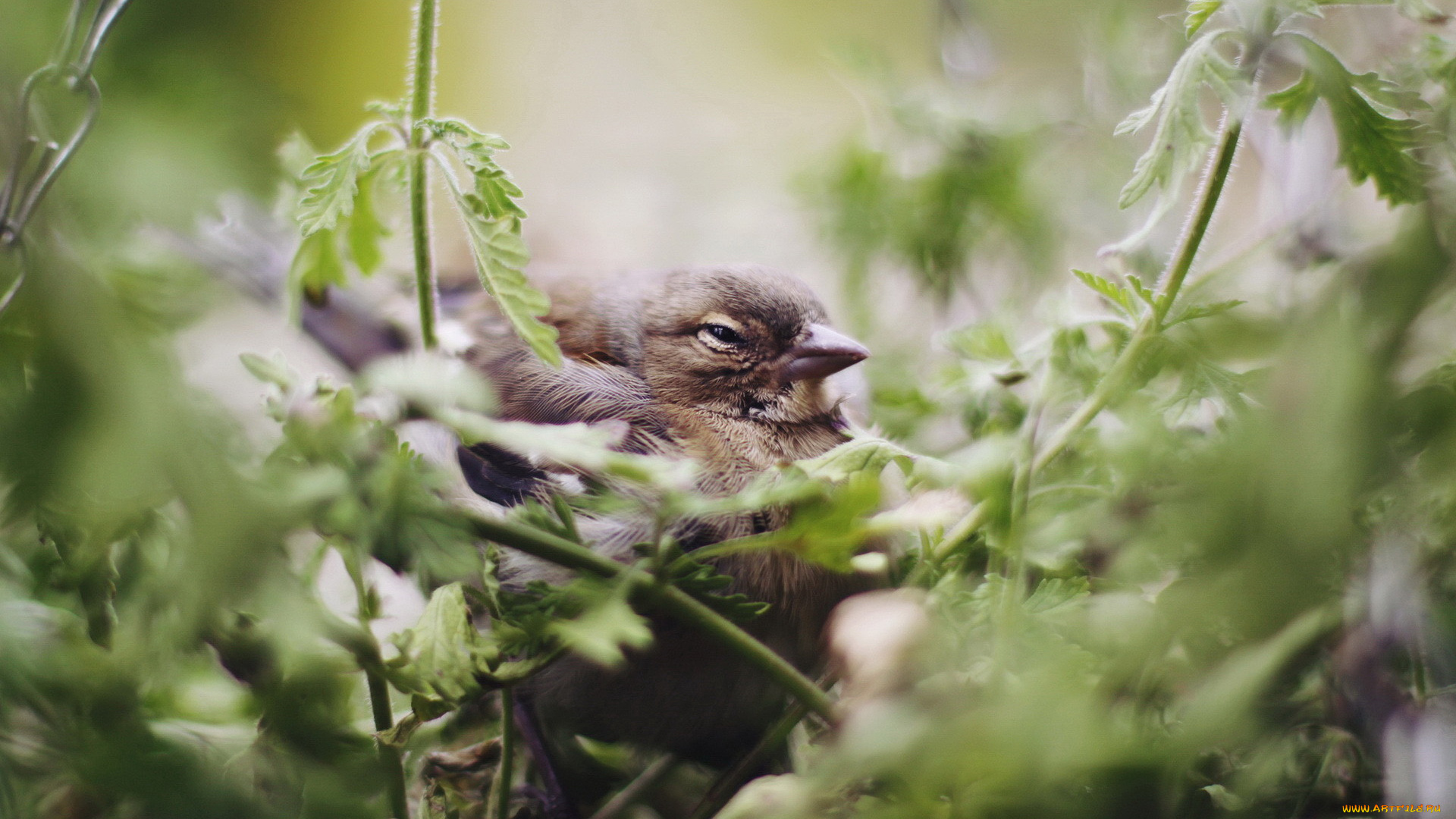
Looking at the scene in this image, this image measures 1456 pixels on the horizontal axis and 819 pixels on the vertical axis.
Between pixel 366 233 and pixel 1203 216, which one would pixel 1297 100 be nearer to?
pixel 1203 216

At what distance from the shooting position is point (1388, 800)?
61 centimetres

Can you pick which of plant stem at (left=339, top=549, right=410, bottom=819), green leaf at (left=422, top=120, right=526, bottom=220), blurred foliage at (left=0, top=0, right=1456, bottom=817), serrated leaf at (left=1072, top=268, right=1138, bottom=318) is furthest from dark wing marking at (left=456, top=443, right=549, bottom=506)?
serrated leaf at (left=1072, top=268, right=1138, bottom=318)

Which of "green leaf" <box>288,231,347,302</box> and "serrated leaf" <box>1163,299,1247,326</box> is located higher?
"serrated leaf" <box>1163,299,1247,326</box>

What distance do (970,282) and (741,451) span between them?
2.11 ft

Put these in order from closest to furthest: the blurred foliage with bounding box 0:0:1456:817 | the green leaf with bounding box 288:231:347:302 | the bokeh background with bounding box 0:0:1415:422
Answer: the blurred foliage with bounding box 0:0:1456:817 → the green leaf with bounding box 288:231:347:302 → the bokeh background with bounding box 0:0:1415:422


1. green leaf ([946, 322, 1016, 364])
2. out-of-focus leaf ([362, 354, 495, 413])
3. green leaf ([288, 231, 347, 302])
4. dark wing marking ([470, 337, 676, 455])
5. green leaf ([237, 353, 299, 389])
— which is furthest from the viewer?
dark wing marking ([470, 337, 676, 455])

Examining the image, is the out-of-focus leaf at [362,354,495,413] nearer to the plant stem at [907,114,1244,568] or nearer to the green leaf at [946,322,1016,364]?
the plant stem at [907,114,1244,568]

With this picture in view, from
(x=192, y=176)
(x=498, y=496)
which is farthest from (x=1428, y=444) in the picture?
(x=192, y=176)

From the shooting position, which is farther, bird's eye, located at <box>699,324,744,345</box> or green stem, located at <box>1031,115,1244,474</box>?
bird's eye, located at <box>699,324,744,345</box>

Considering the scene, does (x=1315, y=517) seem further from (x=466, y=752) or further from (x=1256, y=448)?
(x=466, y=752)

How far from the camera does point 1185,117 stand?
2.13 feet

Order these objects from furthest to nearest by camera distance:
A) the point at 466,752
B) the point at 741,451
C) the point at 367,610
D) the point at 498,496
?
1. the point at 741,451
2. the point at 498,496
3. the point at 466,752
4. the point at 367,610

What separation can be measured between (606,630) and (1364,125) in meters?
0.67

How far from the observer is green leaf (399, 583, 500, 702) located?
1.92ft
